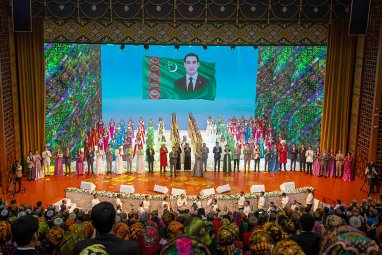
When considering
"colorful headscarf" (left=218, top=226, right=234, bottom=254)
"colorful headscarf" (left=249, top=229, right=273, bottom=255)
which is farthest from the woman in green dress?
"colorful headscarf" (left=249, top=229, right=273, bottom=255)

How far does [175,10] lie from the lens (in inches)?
637

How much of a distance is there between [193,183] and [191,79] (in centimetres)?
668

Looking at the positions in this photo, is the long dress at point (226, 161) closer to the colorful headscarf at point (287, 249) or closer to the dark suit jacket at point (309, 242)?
the dark suit jacket at point (309, 242)

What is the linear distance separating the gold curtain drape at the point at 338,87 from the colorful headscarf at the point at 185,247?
15094mm

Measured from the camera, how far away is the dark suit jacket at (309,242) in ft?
16.0

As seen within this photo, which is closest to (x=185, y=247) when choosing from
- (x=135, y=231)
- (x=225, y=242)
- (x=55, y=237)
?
(x=225, y=242)

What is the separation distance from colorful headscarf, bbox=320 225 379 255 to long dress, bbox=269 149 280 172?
1512 cm

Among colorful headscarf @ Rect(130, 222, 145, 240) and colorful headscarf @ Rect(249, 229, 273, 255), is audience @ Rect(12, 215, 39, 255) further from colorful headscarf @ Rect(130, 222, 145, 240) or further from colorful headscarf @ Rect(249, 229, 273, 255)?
colorful headscarf @ Rect(130, 222, 145, 240)

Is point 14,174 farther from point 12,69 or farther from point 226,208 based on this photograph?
point 226,208

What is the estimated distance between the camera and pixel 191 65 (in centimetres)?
2153

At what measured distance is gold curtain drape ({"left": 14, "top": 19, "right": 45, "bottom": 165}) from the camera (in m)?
16.3

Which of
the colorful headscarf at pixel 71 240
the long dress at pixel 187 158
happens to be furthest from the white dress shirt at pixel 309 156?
the colorful headscarf at pixel 71 240

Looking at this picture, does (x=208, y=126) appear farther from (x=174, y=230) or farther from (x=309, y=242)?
(x=309, y=242)

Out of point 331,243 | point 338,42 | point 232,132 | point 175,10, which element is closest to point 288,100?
point 232,132
